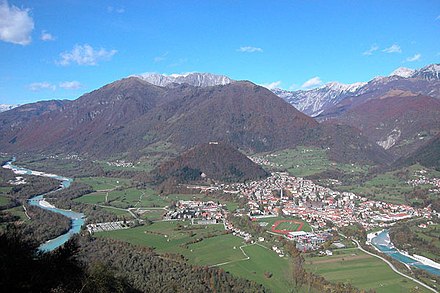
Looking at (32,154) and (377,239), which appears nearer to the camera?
(377,239)

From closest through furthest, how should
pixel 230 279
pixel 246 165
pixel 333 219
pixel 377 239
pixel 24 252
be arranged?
pixel 24 252
pixel 230 279
pixel 377 239
pixel 333 219
pixel 246 165

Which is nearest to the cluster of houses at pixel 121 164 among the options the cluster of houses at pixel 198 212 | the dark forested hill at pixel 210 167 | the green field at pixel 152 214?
the dark forested hill at pixel 210 167

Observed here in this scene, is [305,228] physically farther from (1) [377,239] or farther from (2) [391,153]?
(2) [391,153]

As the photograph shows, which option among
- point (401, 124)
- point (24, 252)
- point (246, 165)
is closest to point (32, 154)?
point (246, 165)

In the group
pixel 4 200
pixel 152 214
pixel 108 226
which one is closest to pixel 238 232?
pixel 152 214

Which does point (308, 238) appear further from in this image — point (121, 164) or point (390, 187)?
point (121, 164)

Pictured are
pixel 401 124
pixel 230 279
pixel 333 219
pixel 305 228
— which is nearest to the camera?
pixel 230 279
